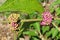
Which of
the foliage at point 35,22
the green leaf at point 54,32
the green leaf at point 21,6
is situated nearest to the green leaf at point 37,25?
the foliage at point 35,22

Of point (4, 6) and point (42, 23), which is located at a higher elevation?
point (4, 6)

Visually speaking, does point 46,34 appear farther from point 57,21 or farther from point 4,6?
point 4,6

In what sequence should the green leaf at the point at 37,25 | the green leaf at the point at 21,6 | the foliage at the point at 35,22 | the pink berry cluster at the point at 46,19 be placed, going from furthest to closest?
the green leaf at the point at 37,25 → the pink berry cluster at the point at 46,19 → the foliage at the point at 35,22 → the green leaf at the point at 21,6

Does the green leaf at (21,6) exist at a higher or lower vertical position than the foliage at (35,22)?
higher

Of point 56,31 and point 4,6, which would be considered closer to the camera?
point 4,6

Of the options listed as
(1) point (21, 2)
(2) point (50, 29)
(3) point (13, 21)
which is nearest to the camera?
(1) point (21, 2)

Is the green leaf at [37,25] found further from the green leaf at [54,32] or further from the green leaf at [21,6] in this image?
the green leaf at [21,6]

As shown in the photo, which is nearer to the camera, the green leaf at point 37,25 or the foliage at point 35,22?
the foliage at point 35,22

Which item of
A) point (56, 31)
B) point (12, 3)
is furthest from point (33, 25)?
point (12, 3)
